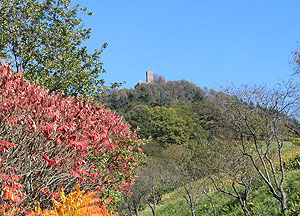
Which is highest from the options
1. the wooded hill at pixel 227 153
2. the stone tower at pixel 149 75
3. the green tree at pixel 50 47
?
the stone tower at pixel 149 75

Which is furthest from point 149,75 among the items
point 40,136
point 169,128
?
point 40,136

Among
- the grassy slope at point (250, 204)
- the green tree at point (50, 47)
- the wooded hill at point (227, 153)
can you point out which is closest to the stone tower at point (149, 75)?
the wooded hill at point (227, 153)

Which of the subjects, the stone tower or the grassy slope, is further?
the stone tower

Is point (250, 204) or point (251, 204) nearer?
point (251, 204)

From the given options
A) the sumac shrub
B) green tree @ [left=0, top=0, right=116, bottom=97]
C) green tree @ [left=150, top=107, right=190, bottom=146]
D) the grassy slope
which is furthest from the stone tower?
the sumac shrub

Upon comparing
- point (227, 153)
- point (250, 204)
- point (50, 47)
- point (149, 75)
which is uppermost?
point (149, 75)

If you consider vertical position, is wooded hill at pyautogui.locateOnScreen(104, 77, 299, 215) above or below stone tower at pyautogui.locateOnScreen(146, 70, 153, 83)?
below

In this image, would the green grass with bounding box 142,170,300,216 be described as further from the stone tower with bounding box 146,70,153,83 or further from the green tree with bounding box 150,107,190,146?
Answer: the stone tower with bounding box 146,70,153,83

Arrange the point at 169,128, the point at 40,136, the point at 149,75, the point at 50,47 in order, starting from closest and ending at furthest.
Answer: the point at 40,136
the point at 50,47
the point at 169,128
the point at 149,75

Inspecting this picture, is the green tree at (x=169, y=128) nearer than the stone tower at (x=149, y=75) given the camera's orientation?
Yes

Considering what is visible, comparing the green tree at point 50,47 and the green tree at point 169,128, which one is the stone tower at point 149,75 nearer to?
the green tree at point 169,128

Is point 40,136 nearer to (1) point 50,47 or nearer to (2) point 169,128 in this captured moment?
(1) point 50,47

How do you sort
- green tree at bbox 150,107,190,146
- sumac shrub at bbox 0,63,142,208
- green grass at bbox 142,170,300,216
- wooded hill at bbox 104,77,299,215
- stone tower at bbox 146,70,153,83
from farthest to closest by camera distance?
stone tower at bbox 146,70,153,83 → green tree at bbox 150,107,190,146 → green grass at bbox 142,170,300,216 → wooded hill at bbox 104,77,299,215 → sumac shrub at bbox 0,63,142,208

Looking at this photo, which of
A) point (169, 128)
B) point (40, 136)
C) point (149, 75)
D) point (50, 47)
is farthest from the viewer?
point (149, 75)
